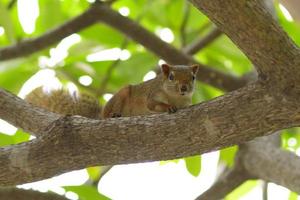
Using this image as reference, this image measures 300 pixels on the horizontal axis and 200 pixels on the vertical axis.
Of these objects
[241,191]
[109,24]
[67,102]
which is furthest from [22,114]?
[241,191]

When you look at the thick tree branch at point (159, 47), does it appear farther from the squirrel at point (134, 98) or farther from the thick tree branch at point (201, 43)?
the squirrel at point (134, 98)

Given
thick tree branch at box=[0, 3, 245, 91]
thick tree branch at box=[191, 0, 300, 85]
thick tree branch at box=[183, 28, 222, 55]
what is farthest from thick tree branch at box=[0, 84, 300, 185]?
thick tree branch at box=[183, 28, 222, 55]

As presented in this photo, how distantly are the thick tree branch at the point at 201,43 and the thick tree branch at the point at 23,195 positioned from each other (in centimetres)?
137

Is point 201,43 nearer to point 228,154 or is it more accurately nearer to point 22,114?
point 228,154

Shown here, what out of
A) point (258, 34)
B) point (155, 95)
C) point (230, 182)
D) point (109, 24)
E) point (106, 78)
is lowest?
point (258, 34)

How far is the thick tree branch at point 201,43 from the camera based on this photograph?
3.71 metres

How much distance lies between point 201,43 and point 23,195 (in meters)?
1.51

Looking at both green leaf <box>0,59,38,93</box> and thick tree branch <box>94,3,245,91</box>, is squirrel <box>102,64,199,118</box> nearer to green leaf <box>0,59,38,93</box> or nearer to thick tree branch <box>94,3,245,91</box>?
thick tree branch <box>94,3,245,91</box>

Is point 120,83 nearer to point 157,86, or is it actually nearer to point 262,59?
point 157,86

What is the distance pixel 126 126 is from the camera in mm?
2137

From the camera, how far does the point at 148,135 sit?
6.88 ft

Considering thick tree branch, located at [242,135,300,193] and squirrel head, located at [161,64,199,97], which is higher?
squirrel head, located at [161,64,199,97]

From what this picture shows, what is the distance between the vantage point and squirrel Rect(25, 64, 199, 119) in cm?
302

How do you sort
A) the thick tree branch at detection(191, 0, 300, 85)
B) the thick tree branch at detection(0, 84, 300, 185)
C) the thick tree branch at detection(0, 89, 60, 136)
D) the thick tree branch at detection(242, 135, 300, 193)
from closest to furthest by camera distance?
1. the thick tree branch at detection(191, 0, 300, 85)
2. the thick tree branch at detection(0, 84, 300, 185)
3. the thick tree branch at detection(0, 89, 60, 136)
4. the thick tree branch at detection(242, 135, 300, 193)
